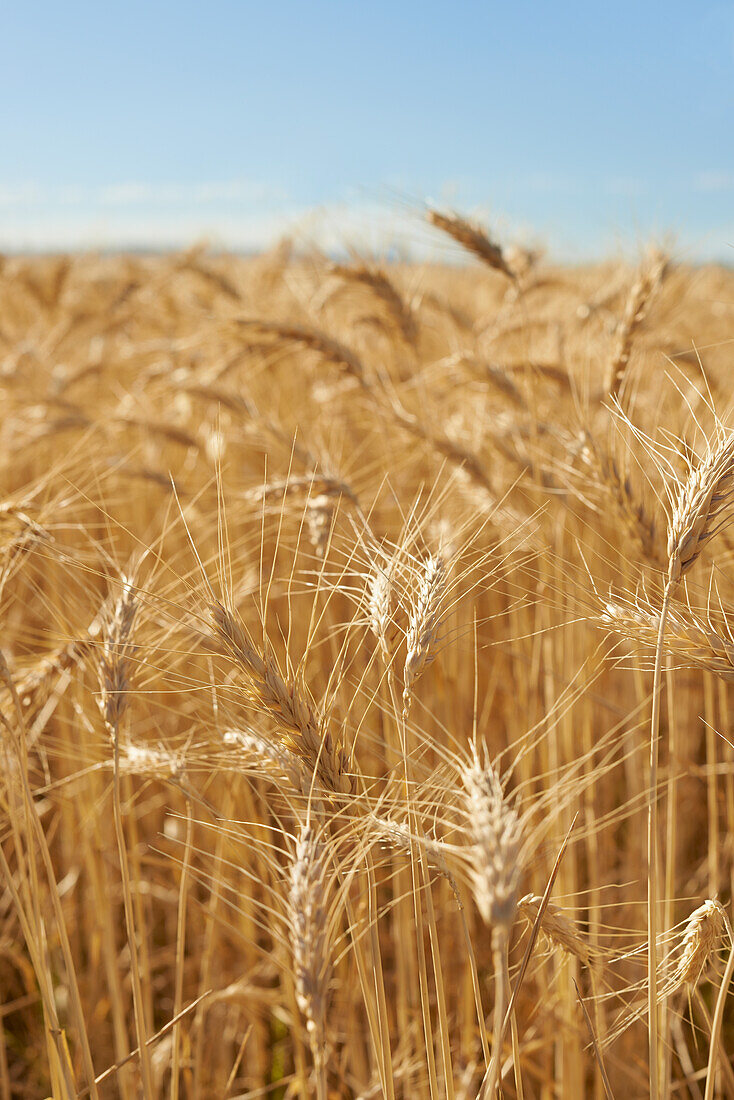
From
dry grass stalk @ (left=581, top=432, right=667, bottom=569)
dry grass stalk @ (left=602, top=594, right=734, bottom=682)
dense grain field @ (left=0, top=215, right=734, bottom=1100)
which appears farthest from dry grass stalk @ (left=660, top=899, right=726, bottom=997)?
dry grass stalk @ (left=581, top=432, right=667, bottom=569)

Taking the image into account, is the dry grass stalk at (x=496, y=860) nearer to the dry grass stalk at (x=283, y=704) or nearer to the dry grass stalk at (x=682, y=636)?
the dry grass stalk at (x=283, y=704)

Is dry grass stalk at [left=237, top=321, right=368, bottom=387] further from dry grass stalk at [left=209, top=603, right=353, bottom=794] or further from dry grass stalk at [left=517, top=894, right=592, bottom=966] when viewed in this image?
dry grass stalk at [left=517, top=894, right=592, bottom=966]

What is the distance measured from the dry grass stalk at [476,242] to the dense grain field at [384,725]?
0.04 ft

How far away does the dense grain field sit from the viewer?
0.86 meters

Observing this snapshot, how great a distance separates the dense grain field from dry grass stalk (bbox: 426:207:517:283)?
0.5 inches

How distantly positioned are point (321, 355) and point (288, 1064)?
1.86 meters

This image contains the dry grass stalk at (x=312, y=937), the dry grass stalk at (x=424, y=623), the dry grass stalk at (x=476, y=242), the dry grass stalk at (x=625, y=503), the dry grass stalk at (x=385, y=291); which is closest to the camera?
the dry grass stalk at (x=312, y=937)

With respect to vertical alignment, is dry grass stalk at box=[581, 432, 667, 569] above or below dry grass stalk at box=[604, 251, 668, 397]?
below

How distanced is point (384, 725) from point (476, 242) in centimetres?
138

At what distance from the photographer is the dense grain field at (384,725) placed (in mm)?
861

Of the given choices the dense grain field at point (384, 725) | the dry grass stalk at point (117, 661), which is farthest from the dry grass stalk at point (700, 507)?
the dry grass stalk at point (117, 661)

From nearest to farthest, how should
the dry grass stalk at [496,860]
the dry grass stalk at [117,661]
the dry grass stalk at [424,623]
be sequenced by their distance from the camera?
the dry grass stalk at [496,860] < the dry grass stalk at [424,623] < the dry grass stalk at [117,661]

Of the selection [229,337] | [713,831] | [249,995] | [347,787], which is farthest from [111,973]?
[229,337]

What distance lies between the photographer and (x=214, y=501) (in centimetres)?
248
